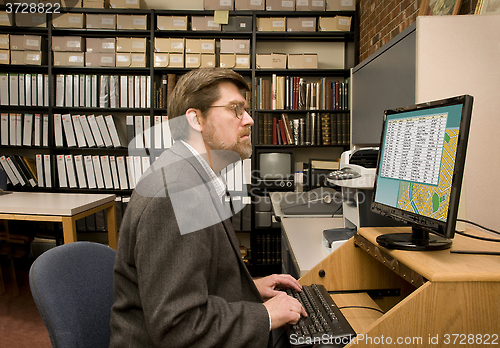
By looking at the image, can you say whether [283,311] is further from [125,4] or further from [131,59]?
[125,4]

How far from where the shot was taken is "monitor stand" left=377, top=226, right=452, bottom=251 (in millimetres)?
769

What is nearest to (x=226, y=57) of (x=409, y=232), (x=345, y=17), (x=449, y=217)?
(x=345, y=17)

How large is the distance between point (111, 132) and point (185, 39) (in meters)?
1.10

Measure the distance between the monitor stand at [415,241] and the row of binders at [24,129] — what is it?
125 inches

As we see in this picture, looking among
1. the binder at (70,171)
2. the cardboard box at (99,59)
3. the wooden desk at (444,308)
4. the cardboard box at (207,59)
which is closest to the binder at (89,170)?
the binder at (70,171)

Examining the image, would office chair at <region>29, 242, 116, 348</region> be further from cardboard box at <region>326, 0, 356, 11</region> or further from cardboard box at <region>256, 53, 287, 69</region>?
cardboard box at <region>326, 0, 356, 11</region>

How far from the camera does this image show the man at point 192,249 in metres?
0.66

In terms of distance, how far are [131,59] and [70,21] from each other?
0.65 meters

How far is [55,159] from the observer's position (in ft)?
10.0

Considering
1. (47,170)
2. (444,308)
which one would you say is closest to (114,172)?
(47,170)

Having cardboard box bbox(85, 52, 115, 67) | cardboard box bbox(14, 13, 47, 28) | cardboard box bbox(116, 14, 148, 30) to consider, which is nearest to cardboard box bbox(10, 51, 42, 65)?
cardboard box bbox(14, 13, 47, 28)

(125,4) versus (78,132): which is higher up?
(125,4)

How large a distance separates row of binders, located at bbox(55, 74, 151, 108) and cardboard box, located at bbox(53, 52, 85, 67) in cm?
11

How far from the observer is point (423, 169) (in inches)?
30.5
